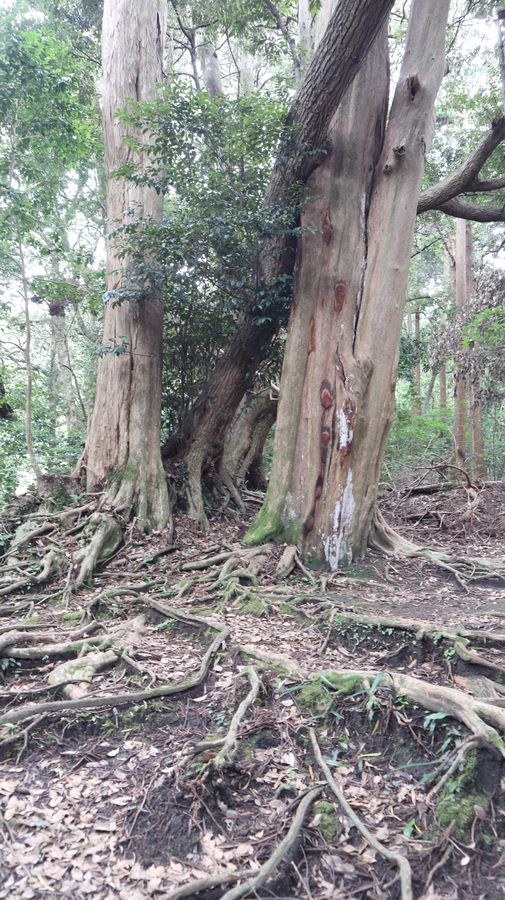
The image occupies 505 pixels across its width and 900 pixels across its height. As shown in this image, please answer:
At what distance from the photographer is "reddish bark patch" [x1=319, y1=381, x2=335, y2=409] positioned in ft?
Result: 21.6

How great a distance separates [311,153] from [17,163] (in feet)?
19.9

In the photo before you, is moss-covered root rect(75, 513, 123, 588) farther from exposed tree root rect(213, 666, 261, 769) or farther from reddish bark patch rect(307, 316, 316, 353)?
reddish bark patch rect(307, 316, 316, 353)

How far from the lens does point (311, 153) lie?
6426 mm

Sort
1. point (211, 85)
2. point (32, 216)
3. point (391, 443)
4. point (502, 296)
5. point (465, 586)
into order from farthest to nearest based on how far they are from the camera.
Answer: point (391, 443)
point (211, 85)
point (502, 296)
point (32, 216)
point (465, 586)

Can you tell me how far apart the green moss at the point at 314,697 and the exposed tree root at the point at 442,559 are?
3.12m

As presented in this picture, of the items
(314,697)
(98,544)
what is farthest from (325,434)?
(314,697)

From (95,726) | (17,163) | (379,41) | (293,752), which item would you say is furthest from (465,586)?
(17,163)

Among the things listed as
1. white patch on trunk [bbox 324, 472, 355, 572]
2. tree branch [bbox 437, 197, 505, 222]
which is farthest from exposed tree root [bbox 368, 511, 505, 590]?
tree branch [bbox 437, 197, 505, 222]

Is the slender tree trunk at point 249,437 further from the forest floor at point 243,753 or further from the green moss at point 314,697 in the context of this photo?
the green moss at point 314,697

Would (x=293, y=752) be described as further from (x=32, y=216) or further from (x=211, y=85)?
(x=211, y=85)

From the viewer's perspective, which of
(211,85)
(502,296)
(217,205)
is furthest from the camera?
(211,85)

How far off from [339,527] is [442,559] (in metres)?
1.32

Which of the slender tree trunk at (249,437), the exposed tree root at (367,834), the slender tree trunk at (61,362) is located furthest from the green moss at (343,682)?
the slender tree trunk at (61,362)

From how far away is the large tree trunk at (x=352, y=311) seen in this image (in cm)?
653
